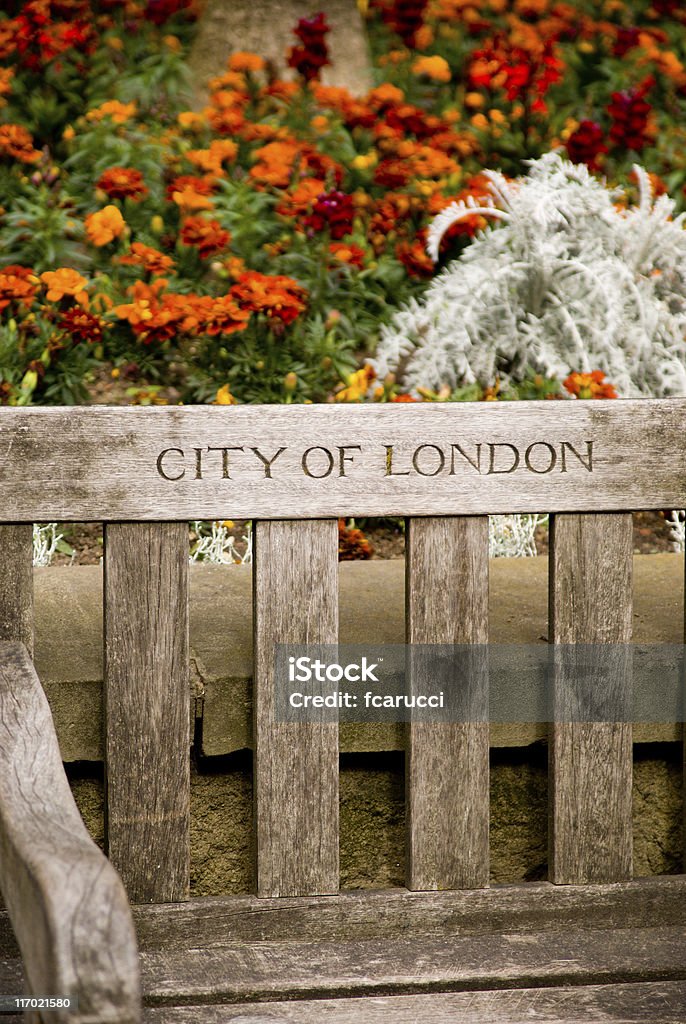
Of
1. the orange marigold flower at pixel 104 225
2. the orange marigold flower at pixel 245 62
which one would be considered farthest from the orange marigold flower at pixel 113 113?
the orange marigold flower at pixel 104 225

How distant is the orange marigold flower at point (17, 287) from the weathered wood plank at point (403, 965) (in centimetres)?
206

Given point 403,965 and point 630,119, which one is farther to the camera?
point 630,119

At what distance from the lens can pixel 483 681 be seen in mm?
1740

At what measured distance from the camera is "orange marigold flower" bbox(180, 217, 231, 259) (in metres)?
3.42

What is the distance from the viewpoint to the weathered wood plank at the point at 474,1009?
5.11ft

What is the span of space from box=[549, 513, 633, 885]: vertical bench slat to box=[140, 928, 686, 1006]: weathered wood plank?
0.36 ft

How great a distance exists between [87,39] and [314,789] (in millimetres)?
3739

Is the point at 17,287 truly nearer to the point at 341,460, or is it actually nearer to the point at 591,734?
the point at 341,460

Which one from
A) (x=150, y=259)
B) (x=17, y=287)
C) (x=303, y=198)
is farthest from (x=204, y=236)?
(x=17, y=287)

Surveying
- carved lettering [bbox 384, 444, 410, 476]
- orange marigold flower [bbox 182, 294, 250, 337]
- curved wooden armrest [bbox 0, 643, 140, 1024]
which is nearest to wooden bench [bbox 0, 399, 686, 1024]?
carved lettering [bbox 384, 444, 410, 476]

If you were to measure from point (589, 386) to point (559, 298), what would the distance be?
0.46 m

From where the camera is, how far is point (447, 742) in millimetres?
1739

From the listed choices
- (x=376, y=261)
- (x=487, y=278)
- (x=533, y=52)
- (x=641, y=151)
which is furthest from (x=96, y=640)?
(x=533, y=52)

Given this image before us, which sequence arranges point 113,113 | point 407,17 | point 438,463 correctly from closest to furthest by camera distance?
1. point 438,463
2. point 113,113
3. point 407,17
